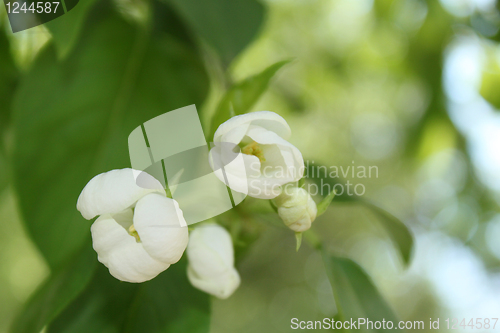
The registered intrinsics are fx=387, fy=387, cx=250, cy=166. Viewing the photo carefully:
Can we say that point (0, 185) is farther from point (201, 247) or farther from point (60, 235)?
point (201, 247)

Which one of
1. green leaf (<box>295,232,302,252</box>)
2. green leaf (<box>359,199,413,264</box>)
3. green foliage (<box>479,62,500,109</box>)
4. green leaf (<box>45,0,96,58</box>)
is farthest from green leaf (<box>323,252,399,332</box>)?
green foliage (<box>479,62,500,109</box>)

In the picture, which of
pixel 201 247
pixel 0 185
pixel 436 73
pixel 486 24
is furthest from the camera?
pixel 436 73

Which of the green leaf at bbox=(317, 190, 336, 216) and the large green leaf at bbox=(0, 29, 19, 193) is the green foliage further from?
the large green leaf at bbox=(0, 29, 19, 193)

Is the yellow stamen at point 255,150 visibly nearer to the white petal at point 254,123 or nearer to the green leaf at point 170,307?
the white petal at point 254,123

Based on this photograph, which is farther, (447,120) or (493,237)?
(493,237)

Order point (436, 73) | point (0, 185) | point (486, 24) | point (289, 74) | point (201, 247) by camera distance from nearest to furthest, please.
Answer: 1. point (201, 247)
2. point (0, 185)
3. point (486, 24)
4. point (436, 73)
5. point (289, 74)

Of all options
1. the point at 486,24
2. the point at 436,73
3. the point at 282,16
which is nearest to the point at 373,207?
the point at 486,24

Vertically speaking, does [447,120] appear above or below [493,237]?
above
